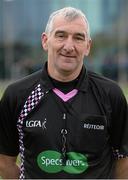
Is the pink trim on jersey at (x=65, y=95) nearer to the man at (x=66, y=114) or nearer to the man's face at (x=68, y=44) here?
the man at (x=66, y=114)

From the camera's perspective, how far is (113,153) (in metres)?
5.06

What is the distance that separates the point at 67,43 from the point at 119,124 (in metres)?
0.78

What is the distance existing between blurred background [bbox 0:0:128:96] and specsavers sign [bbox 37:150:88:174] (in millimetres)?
38244

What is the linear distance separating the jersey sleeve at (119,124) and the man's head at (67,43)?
0.36 meters

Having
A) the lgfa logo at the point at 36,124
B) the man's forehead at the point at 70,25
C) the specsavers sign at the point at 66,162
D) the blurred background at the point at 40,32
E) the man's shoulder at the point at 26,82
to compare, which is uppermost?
the man's forehead at the point at 70,25

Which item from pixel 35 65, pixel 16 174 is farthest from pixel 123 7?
pixel 16 174

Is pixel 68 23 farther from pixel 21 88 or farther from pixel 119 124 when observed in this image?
pixel 119 124

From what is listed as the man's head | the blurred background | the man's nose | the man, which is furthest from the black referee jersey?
the blurred background

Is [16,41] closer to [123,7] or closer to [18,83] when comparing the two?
[123,7]

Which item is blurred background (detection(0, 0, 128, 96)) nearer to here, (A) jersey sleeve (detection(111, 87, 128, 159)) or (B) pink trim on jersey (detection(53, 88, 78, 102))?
(A) jersey sleeve (detection(111, 87, 128, 159))

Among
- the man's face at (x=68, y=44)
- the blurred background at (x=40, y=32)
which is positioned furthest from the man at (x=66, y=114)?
the blurred background at (x=40, y=32)

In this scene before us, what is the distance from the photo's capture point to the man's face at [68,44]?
4.78 meters

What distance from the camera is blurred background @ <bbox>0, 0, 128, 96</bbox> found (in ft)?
143

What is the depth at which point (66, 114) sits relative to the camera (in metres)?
4.78
